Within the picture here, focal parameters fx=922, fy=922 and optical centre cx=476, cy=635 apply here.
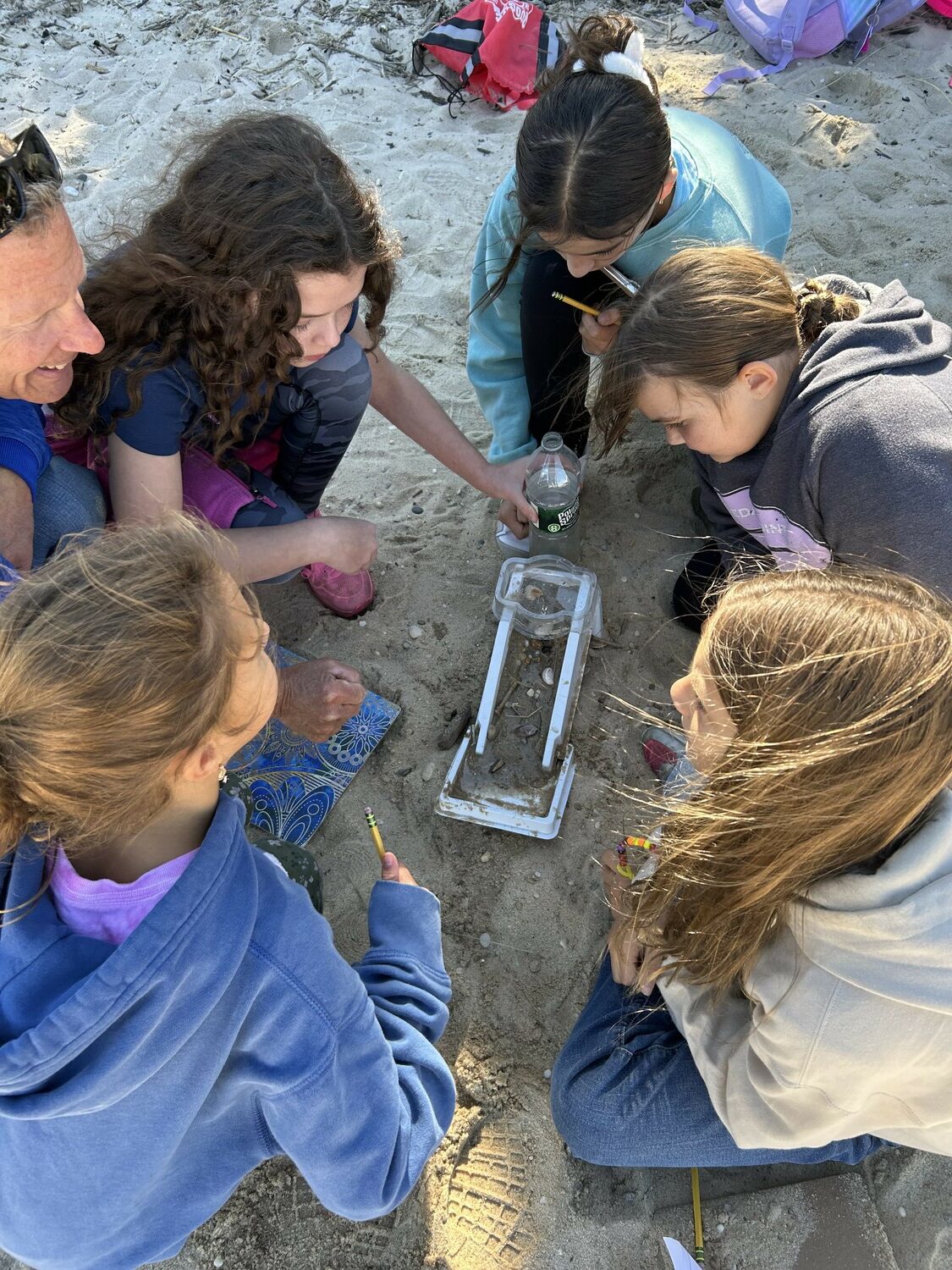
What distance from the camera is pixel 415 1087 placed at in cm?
139

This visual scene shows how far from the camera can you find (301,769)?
7.14 ft

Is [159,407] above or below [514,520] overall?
above

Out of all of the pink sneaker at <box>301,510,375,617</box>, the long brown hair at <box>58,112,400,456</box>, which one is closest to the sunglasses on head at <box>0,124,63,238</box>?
the long brown hair at <box>58,112,400,456</box>

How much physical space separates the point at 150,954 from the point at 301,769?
43.1 inches

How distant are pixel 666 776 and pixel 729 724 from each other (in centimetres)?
86

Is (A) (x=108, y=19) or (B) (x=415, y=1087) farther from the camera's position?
(A) (x=108, y=19)

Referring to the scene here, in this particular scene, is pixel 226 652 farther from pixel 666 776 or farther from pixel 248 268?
pixel 666 776

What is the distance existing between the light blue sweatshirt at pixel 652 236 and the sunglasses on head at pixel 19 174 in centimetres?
111

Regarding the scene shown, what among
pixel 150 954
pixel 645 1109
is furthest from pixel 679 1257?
pixel 150 954

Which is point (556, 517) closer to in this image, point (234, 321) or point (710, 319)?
point (710, 319)

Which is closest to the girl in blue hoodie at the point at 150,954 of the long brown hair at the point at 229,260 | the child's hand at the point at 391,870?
the child's hand at the point at 391,870

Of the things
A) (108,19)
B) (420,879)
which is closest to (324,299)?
(420,879)

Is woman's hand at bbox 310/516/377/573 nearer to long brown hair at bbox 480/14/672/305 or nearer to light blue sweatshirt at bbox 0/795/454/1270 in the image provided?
long brown hair at bbox 480/14/672/305

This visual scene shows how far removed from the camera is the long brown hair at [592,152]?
73.3 inches
